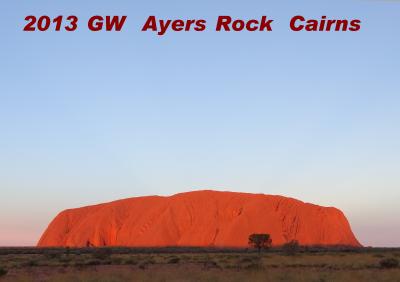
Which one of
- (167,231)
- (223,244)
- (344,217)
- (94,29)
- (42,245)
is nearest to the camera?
(94,29)

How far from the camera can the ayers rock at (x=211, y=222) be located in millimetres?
112688

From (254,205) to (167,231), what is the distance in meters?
19.0

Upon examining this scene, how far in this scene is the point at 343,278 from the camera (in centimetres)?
2039

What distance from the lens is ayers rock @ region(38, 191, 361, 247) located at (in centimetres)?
11269

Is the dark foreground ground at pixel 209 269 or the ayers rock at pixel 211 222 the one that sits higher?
the ayers rock at pixel 211 222

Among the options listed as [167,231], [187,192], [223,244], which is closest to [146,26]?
[223,244]

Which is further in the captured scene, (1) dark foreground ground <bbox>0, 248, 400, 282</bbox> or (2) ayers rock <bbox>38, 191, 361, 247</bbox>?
(2) ayers rock <bbox>38, 191, 361, 247</bbox>

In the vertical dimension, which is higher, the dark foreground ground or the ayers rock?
the ayers rock

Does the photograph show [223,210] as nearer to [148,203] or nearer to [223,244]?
[223,244]

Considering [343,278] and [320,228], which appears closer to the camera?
[343,278]

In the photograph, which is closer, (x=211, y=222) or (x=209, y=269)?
(x=209, y=269)

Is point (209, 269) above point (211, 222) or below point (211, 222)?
below

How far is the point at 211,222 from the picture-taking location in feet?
390

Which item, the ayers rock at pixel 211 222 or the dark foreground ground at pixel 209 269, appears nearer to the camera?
the dark foreground ground at pixel 209 269
